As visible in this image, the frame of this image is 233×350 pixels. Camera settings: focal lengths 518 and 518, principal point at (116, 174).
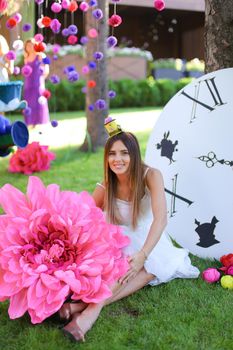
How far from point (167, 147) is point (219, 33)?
90cm

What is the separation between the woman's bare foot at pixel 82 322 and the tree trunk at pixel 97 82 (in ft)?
12.7

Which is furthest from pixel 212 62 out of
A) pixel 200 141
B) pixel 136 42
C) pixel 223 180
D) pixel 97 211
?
pixel 136 42

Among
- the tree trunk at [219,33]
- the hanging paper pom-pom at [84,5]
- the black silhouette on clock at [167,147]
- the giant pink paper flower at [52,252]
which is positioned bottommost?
the giant pink paper flower at [52,252]

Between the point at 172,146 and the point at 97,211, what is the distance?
1.01m

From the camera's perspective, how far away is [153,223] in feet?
8.37

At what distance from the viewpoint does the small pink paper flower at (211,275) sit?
2.70 metres

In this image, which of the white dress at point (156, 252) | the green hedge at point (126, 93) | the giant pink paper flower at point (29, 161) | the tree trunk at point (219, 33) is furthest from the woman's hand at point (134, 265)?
the green hedge at point (126, 93)

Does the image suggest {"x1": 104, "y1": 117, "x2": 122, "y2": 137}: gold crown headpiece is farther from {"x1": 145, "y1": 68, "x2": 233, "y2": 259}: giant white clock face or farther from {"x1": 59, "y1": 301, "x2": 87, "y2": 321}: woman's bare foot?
{"x1": 59, "y1": 301, "x2": 87, "y2": 321}: woman's bare foot

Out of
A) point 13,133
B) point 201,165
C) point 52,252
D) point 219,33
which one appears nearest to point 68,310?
point 52,252

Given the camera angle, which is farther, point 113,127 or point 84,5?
point 84,5

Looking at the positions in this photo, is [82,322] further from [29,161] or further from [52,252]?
[29,161]

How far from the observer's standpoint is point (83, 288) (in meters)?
2.22

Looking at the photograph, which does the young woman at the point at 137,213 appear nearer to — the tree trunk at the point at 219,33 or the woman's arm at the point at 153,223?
the woman's arm at the point at 153,223

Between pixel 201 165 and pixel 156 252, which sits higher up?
pixel 201 165
